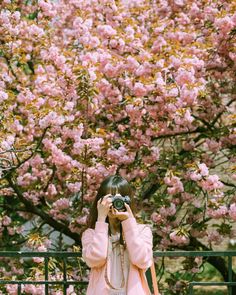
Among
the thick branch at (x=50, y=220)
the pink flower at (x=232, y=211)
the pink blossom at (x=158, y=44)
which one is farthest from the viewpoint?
the thick branch at (x=50, y=220)

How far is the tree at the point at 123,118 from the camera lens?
6.70 m

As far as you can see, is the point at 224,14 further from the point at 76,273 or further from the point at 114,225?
the point at 114,225

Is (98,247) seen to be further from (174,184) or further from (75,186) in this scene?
(75,186)

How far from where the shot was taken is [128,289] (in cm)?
402

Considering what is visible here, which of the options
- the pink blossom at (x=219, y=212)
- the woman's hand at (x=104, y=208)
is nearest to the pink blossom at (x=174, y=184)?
the pink blossom at (x=219, y=212)

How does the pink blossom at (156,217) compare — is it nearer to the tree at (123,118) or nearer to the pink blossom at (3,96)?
the tree at (123,118)

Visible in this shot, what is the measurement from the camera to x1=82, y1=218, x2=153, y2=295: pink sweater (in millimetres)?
3994

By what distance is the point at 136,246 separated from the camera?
3998mm

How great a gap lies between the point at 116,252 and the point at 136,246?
6.0 inches

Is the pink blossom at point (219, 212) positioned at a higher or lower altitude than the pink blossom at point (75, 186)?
lower

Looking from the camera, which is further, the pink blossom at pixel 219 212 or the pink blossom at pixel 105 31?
the pink blossom at pixel 105 31

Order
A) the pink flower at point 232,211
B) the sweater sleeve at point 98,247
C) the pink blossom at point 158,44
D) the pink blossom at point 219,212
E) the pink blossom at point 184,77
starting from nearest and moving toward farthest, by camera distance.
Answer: the sweater sleeve at point 98,247 → the pink flower at point 232,211 → the pink blossom at point 219,212 → the pink blossom at point 184,77 → the pink blossom at point 158,44

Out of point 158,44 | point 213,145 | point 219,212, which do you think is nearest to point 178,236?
point 219,212

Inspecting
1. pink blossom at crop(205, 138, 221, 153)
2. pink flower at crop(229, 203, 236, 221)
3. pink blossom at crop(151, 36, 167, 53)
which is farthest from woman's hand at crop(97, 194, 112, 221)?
pink blossom at crop(151, 36, 167, 53)
